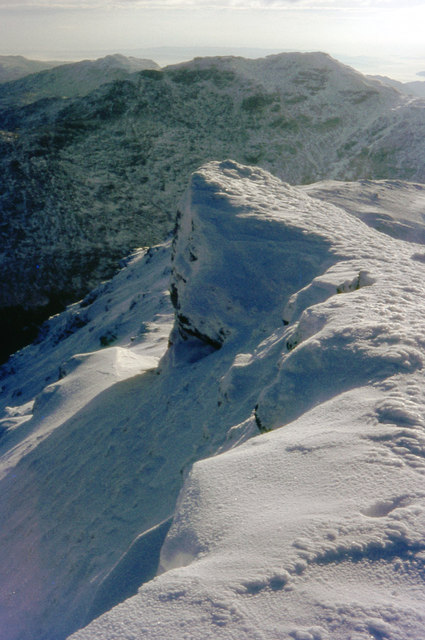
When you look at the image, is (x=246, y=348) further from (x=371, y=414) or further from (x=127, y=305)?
(x=127, y=305)

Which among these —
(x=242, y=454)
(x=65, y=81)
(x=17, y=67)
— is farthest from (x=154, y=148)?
Answer: (x=17, y=67)

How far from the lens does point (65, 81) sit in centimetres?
5841

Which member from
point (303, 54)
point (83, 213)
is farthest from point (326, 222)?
point (303, 54)

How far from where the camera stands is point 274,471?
2.48m

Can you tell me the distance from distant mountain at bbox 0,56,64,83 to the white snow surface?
105930 millimetres

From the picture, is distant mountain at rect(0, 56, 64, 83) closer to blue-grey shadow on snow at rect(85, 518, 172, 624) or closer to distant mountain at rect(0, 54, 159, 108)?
distant mountain at rect(0, 54, 159, 108)

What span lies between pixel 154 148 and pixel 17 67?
339ft

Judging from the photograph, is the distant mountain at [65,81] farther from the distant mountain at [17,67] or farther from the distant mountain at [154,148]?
the distant mountain at [17,67]

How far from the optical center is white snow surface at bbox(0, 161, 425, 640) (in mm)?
1729

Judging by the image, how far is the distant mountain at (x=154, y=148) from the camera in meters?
24.5

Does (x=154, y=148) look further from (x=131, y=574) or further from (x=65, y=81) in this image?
(x=65, y=81)

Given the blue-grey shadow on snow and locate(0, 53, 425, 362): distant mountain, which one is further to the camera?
locate(0, 53, 425, 362): distant mountain

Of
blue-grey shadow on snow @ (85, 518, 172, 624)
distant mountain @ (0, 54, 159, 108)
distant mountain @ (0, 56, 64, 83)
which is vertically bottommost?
blue-grey shadow on snow @ (85, 518, 172, 624)

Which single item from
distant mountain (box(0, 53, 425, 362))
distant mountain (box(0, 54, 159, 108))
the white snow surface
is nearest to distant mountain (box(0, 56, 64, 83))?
distant mountain (box(0, 54, 159, 108))
